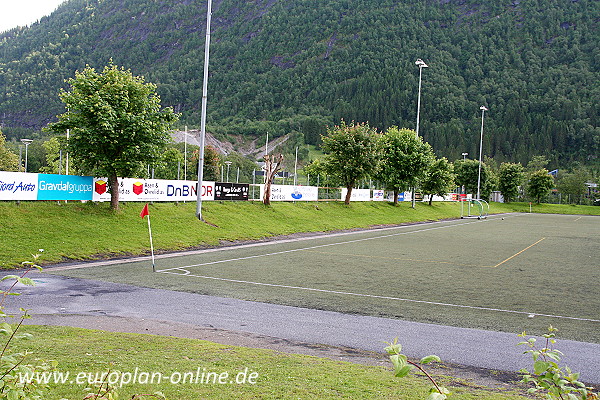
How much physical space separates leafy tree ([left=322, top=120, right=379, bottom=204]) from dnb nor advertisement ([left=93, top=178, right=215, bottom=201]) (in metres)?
21.2

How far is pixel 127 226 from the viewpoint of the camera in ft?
95.5

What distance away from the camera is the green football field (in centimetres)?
1406

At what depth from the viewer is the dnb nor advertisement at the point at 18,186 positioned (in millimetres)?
26250

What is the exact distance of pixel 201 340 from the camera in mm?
9852

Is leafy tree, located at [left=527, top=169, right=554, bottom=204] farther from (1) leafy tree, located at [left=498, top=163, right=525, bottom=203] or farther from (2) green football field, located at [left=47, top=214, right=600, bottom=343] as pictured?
(2) green football field, located at [left=47, top=214, right=600, bottom=343]

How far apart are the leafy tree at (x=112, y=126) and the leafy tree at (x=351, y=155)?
30.6 metres

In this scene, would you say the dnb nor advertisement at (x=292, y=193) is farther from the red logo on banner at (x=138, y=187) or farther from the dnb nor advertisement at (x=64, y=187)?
the dnb nor advertisement at (x=64, y=187)

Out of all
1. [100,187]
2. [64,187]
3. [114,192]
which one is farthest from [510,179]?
[64,187]

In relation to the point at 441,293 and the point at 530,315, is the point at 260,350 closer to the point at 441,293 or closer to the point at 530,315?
the point at 530,315

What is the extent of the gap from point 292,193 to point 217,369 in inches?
1762

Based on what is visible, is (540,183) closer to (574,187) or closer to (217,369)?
(574,187)

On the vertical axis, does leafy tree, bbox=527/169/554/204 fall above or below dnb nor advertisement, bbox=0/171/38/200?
above

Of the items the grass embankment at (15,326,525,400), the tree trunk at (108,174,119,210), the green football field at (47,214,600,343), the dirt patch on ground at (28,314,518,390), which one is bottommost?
the green football field at (47,214,600,343)

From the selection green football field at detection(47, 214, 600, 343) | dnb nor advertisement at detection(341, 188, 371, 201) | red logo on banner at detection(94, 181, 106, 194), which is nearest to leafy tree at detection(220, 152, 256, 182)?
dnb nor advertisement at detection(341, 188, 371, 201)
